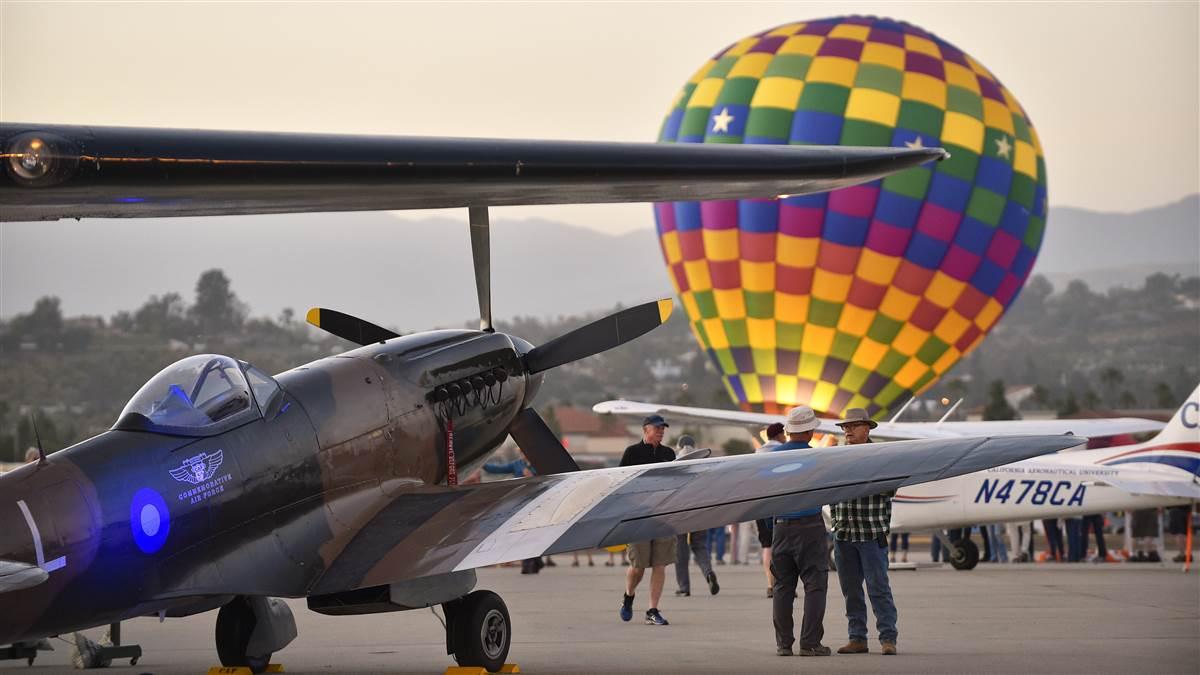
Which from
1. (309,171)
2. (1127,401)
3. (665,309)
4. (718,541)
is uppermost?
(1127,401)

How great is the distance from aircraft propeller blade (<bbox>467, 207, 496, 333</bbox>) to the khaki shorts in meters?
2.66

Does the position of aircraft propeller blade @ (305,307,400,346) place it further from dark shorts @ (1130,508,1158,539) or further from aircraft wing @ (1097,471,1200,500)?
dark shorts @ (1130,508,1158,539)

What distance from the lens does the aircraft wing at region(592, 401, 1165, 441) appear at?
26.6 meters

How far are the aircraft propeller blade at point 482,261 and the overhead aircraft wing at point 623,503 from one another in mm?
3090

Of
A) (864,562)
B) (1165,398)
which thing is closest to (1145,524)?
(864,562)

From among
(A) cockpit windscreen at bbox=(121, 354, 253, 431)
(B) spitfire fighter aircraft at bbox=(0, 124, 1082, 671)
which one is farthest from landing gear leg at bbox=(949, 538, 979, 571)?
(A) cockpit windscreen at bbox=(121, 354, 253, 431)

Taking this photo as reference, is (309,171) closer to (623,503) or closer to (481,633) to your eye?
(623,503)

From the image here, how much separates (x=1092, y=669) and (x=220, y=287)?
55199 millimetres

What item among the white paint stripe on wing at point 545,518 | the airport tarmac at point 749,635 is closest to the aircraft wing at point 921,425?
the airport tarmac at point 749,635

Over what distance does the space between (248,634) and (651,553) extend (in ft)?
16.1

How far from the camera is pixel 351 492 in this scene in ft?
32.6

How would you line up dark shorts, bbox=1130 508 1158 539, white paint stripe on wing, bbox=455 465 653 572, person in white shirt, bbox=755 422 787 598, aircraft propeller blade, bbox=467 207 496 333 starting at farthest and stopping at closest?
dark shorts, bbox=1130 508 1158 539
person in white shirt, bbox=755 422 787 598
aircraft propeller blade, bbox=467 207 496 333
white paint stripe on wing, bbox=455 465 653 572

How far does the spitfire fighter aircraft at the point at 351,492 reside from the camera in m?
7.72

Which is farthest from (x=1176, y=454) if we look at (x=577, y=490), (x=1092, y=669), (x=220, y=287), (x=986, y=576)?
(x=220, y=287)
